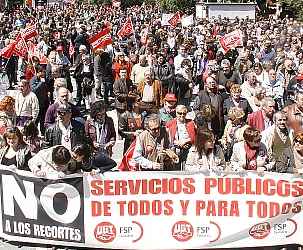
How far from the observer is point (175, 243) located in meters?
6.62

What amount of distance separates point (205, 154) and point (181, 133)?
1.10 meters

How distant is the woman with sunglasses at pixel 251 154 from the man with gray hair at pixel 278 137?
357 millimetres

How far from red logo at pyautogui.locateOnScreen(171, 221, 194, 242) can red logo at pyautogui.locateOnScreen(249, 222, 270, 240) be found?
0.68m

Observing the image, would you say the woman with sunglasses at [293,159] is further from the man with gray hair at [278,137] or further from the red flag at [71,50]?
the red flag at [71,50]

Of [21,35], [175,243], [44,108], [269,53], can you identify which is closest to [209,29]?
[269,53]

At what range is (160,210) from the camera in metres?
6.64

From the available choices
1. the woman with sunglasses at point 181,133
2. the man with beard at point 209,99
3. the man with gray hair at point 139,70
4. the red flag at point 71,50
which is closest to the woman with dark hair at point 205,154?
the woman with sunglasses at point 181,133

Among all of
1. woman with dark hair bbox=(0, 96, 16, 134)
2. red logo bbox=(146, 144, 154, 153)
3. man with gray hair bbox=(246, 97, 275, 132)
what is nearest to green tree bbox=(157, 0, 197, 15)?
woman with dark hair bbox=(0, 96, 16, 134)

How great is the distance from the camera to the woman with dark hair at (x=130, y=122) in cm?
839

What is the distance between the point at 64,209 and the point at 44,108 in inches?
202

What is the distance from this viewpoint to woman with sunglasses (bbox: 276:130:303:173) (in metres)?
6.62

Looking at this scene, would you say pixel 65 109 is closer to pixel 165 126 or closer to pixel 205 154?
pixel 165 126

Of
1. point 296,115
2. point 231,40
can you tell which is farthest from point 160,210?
point 231,40

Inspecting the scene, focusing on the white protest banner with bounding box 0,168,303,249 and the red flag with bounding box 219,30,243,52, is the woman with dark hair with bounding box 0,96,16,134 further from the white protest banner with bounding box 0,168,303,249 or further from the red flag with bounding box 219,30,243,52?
the red flag with bounding box 219,30,243,52
